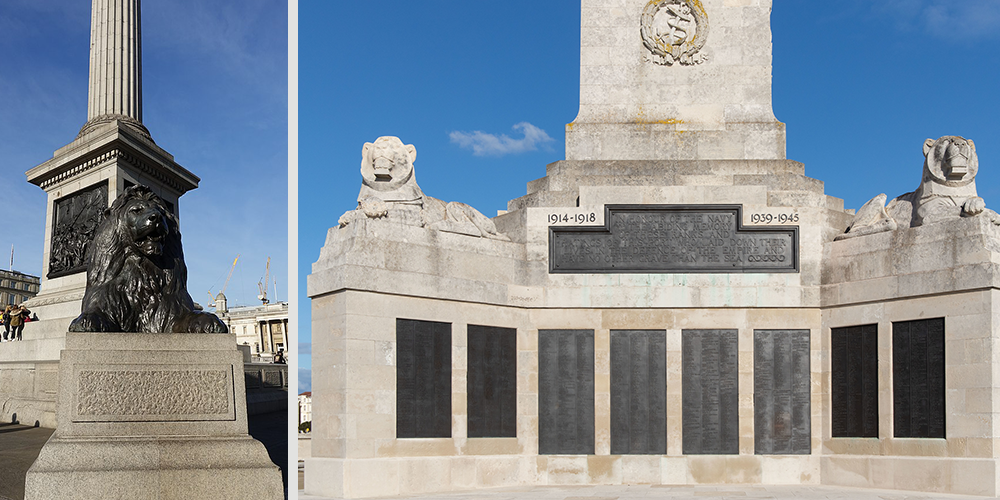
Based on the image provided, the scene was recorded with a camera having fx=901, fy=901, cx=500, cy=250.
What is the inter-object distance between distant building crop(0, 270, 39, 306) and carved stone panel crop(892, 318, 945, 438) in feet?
393

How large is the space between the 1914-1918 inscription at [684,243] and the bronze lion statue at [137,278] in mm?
10030

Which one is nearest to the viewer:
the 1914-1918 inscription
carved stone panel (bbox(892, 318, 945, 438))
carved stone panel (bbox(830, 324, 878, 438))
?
carved stone panel (bbox(892, 318, 945, 438))

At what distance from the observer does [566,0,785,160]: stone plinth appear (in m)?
21.3

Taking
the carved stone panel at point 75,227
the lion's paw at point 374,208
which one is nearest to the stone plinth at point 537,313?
the lion's paw at point 374,208

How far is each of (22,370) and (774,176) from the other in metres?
17.9

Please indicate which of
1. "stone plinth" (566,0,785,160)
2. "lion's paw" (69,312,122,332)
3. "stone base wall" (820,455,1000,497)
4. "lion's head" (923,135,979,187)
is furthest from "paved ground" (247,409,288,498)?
"lion's head" (923,135,979,187)

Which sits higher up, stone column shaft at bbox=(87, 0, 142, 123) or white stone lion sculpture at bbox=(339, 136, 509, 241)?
stone column shaft at bbox=(87, 0, 142, 123)

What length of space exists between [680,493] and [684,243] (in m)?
5.52

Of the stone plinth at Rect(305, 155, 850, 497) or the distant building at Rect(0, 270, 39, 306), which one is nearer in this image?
the stone plinth at Rect(305, 155, 850, 497)

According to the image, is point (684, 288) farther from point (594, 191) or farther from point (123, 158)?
point (123, 158)

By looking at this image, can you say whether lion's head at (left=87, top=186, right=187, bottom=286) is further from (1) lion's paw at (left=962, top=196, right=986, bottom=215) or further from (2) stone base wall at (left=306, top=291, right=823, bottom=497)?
(1) lion's paw at (left=962, top=196, right=986, bottom=215)

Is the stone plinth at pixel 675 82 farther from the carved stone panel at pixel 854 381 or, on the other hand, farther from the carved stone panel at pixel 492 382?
the carved stone panel at pixel 492 382

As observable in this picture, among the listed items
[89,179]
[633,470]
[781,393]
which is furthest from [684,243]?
[89,179]

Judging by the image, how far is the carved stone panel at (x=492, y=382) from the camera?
18625 millimetres
